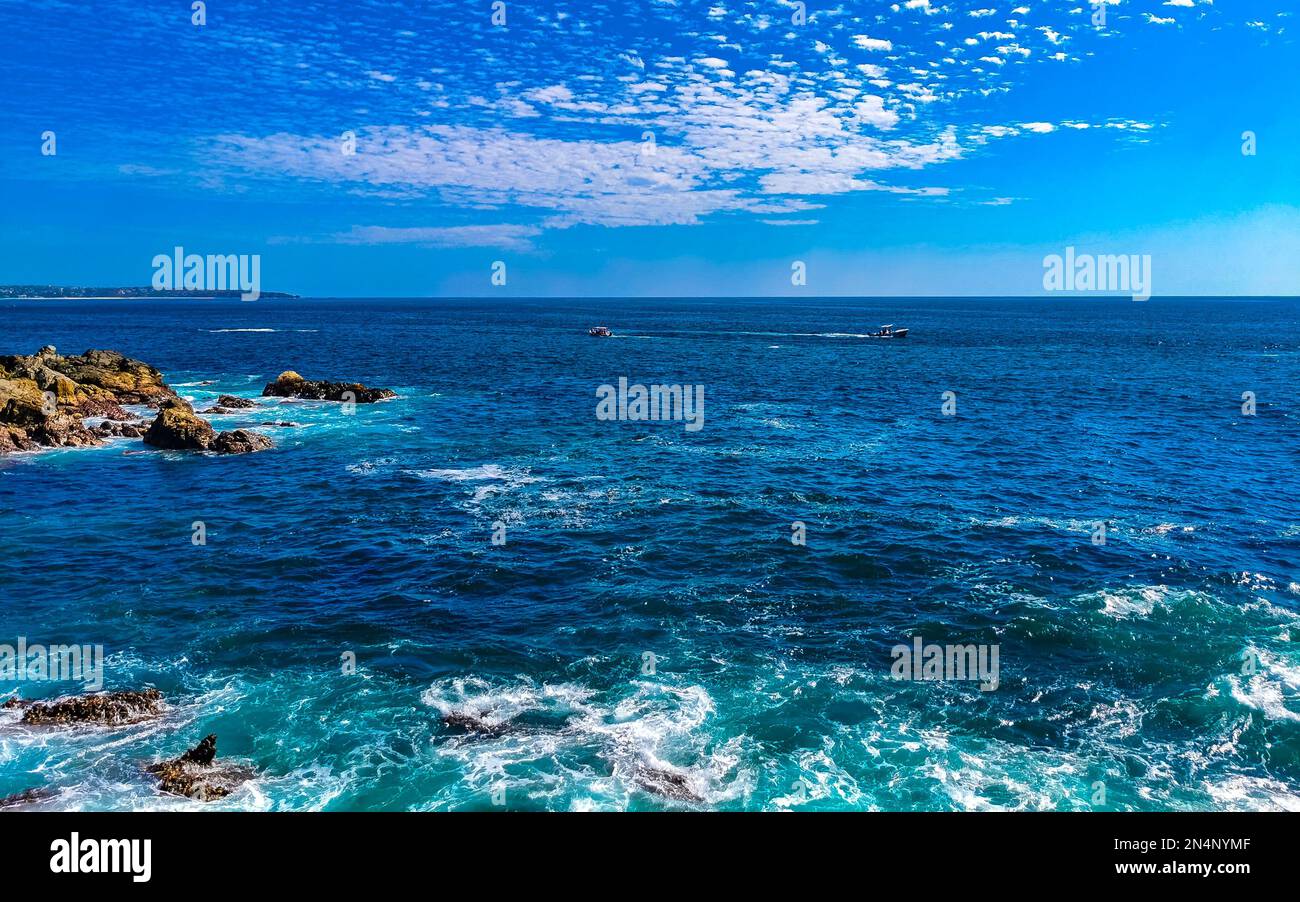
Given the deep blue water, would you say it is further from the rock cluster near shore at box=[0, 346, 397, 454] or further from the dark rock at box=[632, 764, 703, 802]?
the rock cluster near shore at box=[0, 346, 397, 454]

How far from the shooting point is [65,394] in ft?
209

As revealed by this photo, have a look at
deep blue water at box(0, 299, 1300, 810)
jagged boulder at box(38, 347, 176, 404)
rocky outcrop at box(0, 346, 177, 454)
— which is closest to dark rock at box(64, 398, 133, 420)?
rocky outcrop at box(0, 346, 177, 454)

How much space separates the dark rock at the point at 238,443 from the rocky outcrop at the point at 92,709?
32.7 metres

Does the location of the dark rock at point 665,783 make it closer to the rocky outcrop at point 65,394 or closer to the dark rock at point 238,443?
the dark rock at point 238,443

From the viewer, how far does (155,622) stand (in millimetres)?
27641

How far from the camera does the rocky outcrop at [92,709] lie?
21.3 m

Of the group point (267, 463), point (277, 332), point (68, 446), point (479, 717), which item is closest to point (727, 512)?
point (479, 717)

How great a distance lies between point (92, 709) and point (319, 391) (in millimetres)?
59632

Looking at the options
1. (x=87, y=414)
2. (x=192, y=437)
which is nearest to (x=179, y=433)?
(x=192, y=437)

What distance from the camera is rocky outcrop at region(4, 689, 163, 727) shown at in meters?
21.3

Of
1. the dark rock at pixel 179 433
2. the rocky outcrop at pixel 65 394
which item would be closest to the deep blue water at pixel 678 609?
the dark rock at pixel 179 433

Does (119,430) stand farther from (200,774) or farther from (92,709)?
(200,774)
